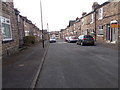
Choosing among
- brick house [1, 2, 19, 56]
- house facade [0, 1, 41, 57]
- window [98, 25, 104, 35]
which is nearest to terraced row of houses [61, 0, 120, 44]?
window [98, 25, 104, 35]

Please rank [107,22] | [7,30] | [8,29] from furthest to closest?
[107,22] < [8,29] < [7,30]

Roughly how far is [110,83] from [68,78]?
149 centimetres

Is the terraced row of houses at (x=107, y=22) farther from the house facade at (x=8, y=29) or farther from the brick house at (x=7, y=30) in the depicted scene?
the brick house at (x=7, y=30)

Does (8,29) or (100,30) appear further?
(100,30)

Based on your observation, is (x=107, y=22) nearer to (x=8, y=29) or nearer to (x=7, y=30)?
(x=8, y=29)

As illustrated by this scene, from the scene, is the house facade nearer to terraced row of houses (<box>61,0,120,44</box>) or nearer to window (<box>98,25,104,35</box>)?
terraced row of houses (<box>61,0,120,44</box>)

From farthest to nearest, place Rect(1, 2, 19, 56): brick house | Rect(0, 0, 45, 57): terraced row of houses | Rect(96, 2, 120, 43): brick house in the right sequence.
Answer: Rect(96, 2, 120, 43): brick house < Rect(1, 2, 19, 56): brick house < Rect(0, 0, 45, 57): terraced row of houses

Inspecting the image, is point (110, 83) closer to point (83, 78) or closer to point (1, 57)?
point (83, 78)

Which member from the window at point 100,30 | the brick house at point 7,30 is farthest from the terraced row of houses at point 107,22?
the brick house at point 7,30

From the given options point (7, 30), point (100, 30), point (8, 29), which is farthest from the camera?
point (100, 30)

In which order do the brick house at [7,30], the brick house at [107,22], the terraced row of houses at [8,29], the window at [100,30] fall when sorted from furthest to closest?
the window at [100,30] → the brick house at [107,22] → the brick house at [7,30] → the terraced row of houses at [8,29]

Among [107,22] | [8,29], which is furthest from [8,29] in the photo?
[107,22]

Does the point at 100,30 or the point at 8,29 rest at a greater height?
the point at 100,30

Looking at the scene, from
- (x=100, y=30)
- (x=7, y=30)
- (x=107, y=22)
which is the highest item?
(x=107, y=22)
